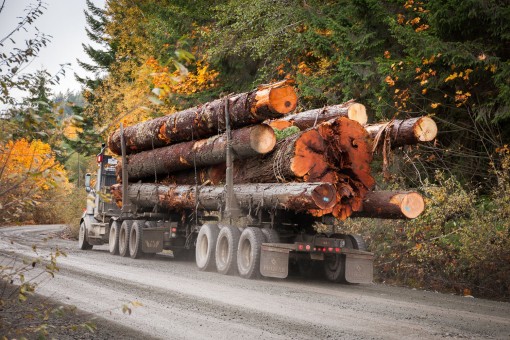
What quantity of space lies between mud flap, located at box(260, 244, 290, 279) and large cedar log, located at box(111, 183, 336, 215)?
78cm

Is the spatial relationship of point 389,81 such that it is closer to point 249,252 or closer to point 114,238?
point 249,252

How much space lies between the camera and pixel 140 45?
35844 millimetres

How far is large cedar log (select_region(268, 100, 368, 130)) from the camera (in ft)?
46.6

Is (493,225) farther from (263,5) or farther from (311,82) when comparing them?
(263,5)

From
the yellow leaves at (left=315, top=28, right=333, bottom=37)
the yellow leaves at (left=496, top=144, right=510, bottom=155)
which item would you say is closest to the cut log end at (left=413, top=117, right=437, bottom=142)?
the yellow leaves at (left=496, top=144, right=510, bottom=155)

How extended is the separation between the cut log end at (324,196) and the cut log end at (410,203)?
1.41m

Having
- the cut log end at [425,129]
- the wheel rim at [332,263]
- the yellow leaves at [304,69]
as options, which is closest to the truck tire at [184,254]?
the wheel rim at [332,263]

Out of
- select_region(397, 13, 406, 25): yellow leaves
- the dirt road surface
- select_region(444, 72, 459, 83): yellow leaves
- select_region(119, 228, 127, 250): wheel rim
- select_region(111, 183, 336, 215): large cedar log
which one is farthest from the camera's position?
select_region(119, 228, 127, 250): wheel rim

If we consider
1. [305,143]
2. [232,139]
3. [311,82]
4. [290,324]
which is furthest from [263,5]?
[290,324]

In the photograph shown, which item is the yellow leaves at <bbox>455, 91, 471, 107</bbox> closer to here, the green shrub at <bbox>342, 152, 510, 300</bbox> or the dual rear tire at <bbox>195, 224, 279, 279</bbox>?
the green shrub at <bbox>342, 152, 510, 300</bbox>

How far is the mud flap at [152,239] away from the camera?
1816 cm

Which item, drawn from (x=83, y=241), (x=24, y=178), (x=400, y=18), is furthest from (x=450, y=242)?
(x=83, y=241)

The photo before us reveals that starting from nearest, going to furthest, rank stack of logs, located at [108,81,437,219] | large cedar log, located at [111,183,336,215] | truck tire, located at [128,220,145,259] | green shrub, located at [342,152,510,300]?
large cedar log, located at [111,183,336,215] → green shrub, located at [342,152,510,300] → stack of logs, located at [108,81,437,219] → truck tire, located at [128,220,145,259]

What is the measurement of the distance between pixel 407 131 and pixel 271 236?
126 inches
